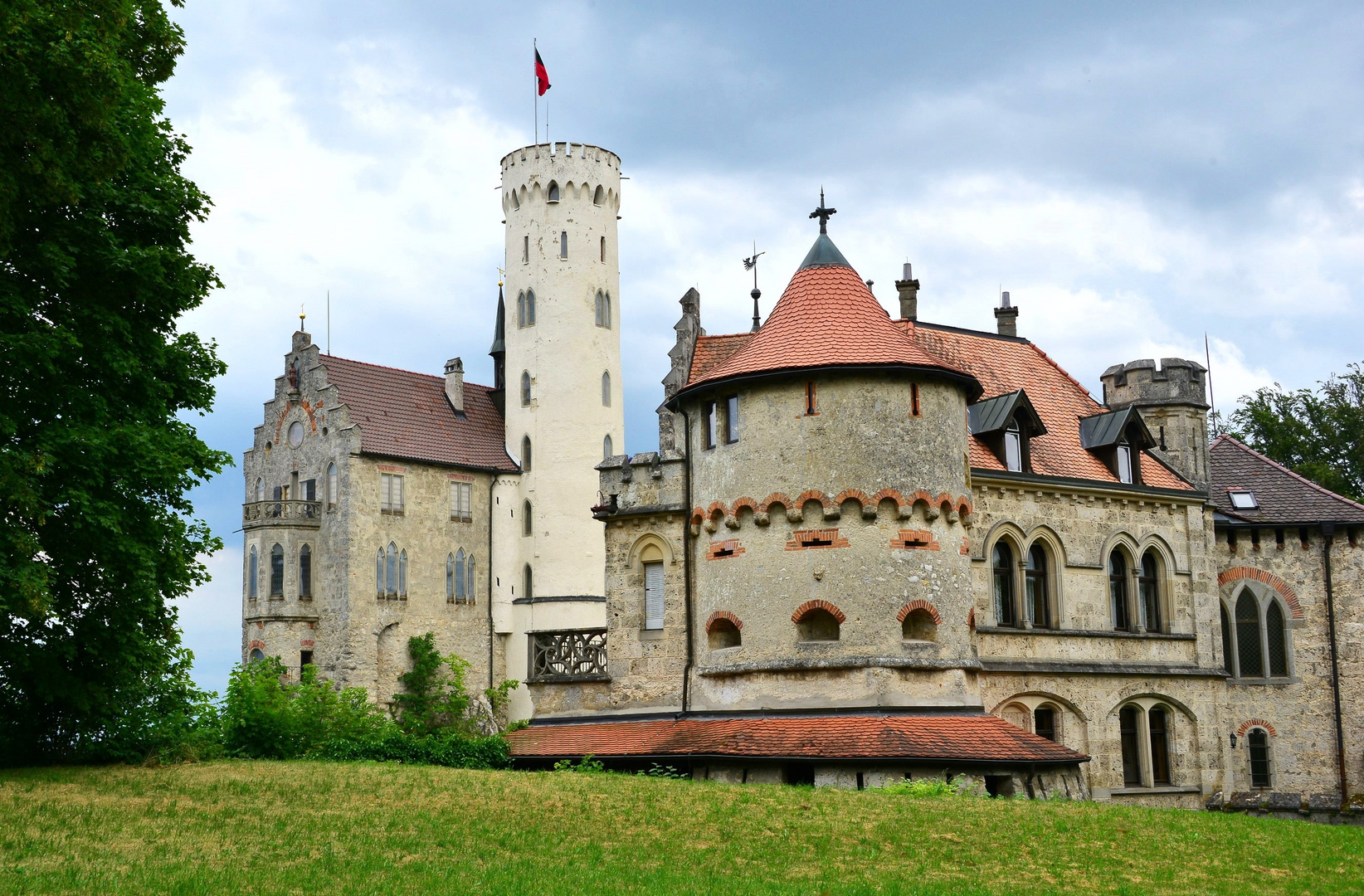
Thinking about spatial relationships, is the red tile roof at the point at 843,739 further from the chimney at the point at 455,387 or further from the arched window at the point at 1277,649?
the chimney at the point at 455,387

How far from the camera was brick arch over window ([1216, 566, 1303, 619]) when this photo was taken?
3781 centimetres

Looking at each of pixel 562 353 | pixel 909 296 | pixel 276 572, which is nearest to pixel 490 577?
pixel 276 572

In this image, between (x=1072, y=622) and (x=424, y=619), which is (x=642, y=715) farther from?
(x=424, y=619)

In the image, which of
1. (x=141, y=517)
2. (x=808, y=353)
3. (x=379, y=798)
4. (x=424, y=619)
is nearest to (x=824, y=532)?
(x=808, y=353)

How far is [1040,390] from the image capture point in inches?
1462

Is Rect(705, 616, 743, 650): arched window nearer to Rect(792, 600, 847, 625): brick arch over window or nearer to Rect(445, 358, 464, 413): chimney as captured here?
Rect(792, 600, 847, 625): brick arch over window

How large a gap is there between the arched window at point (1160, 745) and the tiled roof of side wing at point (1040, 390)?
539cm

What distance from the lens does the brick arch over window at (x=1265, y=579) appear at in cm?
3781

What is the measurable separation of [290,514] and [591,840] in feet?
120

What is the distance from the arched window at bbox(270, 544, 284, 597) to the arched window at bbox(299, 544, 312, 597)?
2.20 feet

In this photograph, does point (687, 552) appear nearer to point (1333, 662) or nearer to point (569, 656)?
point (569, 656)

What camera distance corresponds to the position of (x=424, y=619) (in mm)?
53938

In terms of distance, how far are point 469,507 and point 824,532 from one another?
97.6ft

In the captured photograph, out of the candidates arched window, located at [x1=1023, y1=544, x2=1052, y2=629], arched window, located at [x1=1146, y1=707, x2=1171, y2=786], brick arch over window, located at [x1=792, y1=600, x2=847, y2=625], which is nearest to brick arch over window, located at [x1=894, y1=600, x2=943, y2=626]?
brick arch over window, located at [x1=792, y1=600, x2=847, y2=625]
